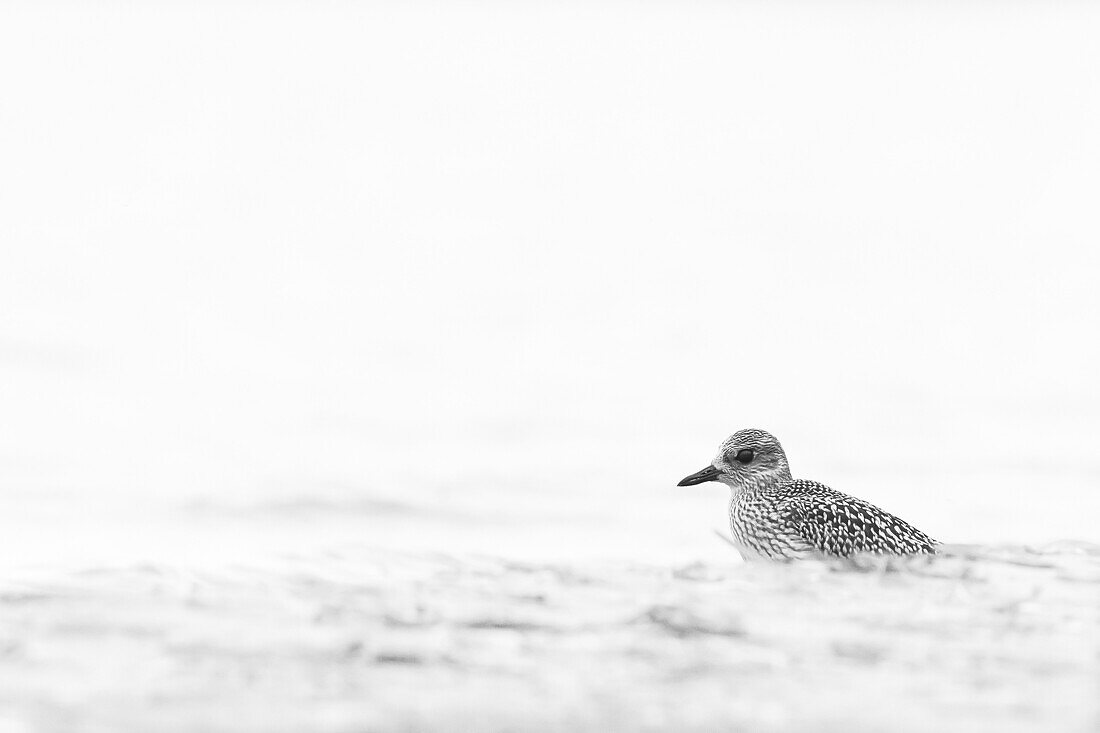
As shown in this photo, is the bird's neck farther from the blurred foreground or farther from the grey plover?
the blurred foreground

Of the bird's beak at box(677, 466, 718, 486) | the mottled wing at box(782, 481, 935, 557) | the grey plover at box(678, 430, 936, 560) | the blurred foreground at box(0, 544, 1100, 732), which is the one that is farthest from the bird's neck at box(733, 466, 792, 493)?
the blurred foreground at box(0, 544, 1100, 732)

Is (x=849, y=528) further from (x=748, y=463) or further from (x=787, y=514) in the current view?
(x=748, y=463)

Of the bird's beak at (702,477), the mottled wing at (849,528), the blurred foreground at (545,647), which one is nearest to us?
the blurred foreground at (545,647)

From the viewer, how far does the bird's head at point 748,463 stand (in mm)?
9484

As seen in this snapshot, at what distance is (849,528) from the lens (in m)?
8.55

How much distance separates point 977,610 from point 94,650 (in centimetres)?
437

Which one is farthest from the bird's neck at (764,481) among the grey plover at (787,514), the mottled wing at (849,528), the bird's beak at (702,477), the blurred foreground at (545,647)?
the blurred foreground at (545,647)

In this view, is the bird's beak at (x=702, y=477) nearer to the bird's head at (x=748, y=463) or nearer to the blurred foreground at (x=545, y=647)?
the bird's head at (x=748, y=463)

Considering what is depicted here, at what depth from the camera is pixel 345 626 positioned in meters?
6.68

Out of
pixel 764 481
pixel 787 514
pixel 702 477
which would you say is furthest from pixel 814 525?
pixel 702 477

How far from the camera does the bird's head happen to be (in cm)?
948

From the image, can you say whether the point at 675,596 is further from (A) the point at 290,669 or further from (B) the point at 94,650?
(B) the point at 94,650

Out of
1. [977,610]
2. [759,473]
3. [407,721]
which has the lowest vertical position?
[407,721]

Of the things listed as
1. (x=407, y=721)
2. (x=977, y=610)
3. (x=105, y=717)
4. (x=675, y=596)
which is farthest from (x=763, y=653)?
(x=105, y=717)
